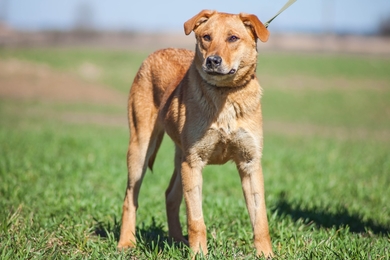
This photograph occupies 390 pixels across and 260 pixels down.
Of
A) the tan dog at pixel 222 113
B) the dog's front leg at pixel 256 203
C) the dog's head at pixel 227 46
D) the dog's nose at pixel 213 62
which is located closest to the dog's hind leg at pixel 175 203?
the tan dog at pixel 222 113

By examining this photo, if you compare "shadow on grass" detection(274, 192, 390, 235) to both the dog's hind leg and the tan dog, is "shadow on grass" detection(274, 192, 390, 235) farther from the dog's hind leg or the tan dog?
the tan dog

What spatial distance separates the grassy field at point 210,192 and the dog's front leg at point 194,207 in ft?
0.42

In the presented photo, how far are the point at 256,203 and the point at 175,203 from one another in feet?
4.11

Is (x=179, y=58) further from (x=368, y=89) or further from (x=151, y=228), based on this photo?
(x=368, y=89)

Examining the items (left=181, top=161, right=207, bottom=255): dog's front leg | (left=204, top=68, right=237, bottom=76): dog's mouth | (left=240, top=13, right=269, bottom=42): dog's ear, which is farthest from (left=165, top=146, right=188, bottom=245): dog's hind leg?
(left=240, top=13, right=269, bottom=42): dog's ear

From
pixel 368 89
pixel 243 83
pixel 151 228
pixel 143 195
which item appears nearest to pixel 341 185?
pixel 143 195

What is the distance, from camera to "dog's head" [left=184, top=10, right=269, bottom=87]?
449 centimetres

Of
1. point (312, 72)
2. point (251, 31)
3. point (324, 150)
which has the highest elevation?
point (251, 31)

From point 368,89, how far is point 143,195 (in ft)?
69.8

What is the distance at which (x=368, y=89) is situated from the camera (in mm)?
26703

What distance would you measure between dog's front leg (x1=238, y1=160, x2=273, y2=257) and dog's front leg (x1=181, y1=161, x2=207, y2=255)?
431mm

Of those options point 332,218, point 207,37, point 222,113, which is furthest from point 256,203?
point 332,218

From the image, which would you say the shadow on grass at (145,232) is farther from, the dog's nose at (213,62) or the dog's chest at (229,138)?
the dog's nose at (213,62)

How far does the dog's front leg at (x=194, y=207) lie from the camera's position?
4555mm
